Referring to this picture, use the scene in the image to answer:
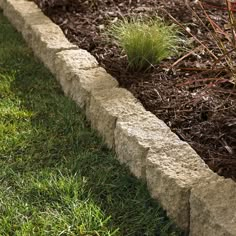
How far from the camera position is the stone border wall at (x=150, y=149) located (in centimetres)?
191

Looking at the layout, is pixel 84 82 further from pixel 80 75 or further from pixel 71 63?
pixel 71 63

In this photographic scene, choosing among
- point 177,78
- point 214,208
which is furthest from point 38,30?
point 214,208

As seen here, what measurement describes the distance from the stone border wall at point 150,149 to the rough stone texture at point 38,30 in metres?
0.02

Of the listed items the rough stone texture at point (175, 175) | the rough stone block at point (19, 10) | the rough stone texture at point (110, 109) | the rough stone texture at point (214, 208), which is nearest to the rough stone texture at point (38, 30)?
the rough stone block at point (19, 10)

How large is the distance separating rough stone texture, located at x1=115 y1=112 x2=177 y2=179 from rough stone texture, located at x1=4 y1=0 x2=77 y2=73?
1024 millimetres

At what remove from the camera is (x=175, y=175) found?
2.06 metres

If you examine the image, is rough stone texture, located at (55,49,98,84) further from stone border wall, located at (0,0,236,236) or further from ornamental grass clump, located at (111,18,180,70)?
ornamental grass clump, located at (111,18,180,70)

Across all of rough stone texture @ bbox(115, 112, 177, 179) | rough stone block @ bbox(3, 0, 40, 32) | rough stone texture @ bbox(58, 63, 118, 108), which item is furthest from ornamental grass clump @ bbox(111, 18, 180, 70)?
rough stone block @ bbox(3, 0, 40, 32)

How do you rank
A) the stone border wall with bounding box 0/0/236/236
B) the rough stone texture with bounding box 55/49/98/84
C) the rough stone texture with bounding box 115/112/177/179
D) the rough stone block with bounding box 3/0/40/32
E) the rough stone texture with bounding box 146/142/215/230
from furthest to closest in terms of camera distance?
1. the rough stone block with bounding box 3/0/40/32
2. the rough stone texture with bounding box 55/49/98/84
3. the rough stone texture with bounding box 115/112/177/179
4. the rough stone texture with bounding box 146/142/215/230
5. the stone border wall with bounding box 0/0/236/236

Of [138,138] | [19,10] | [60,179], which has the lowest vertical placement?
[19,10]

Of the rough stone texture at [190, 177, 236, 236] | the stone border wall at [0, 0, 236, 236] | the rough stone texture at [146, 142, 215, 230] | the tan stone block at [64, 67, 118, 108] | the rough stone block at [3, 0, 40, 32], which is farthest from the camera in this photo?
the rough stone block at [3, 0, 40, 32]

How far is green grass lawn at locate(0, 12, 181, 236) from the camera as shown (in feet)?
6.73

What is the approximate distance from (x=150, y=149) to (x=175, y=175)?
19 centimetres

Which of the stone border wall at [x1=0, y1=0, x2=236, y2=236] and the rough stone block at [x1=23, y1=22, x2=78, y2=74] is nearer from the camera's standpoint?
the stone border wall at [x1=0, y1=0, x2=236, y2=236]
